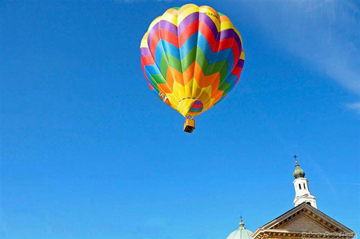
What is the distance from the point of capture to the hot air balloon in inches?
757

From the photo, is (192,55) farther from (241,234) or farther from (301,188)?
(301,188)

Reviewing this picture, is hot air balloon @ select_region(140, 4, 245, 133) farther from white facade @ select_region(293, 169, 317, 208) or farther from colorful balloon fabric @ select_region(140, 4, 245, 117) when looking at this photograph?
white facade @ select_region(293, 169, 317, 208)

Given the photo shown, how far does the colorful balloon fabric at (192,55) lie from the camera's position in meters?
19.2

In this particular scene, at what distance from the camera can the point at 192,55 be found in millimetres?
19188

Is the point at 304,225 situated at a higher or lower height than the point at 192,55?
lower

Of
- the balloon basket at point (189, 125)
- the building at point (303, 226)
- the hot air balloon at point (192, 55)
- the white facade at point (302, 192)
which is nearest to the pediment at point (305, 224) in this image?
the building at point (303, 226)

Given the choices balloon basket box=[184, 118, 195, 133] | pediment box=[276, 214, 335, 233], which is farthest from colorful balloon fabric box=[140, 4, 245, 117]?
pediment box=[276, 214, 335, 233]

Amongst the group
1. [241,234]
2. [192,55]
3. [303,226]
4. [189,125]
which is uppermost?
[192,55]

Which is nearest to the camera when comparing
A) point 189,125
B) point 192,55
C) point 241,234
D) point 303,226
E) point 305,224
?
point 192,55

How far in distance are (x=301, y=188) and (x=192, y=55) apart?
5347 cm

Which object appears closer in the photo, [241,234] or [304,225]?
[304,225]

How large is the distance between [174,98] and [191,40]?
354 centimetres

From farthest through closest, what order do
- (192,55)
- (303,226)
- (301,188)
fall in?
1. (301,188)
2. (303,226)
3. (192,55)

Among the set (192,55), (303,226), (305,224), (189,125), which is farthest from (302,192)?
(192,55)
